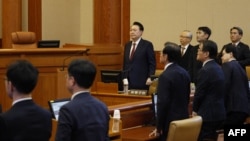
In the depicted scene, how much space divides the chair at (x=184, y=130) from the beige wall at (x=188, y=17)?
621 cm

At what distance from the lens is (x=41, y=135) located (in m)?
3.04

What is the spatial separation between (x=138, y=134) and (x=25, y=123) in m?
2.41

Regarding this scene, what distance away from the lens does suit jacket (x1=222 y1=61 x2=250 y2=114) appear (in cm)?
633

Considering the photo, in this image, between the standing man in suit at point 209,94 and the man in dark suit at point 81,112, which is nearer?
the man in dark suit at point 81,112

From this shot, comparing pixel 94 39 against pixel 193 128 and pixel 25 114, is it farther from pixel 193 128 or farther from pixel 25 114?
pixel 25 114

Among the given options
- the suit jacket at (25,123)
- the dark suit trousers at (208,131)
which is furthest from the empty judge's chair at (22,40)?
the suit jacket at (25,123)

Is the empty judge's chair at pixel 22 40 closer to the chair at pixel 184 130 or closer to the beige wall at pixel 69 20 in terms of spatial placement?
the beige wall at pixel 69 20

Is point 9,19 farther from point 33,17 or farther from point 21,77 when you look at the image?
point 21,77

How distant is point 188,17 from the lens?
1105cm

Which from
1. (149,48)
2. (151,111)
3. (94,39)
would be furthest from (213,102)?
(94,39)

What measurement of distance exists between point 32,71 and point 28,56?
196 inches

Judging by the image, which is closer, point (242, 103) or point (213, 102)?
point (213, 102)

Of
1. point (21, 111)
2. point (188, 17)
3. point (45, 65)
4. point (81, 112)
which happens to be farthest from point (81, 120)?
point (188, 17)

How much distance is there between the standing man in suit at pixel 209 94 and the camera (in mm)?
5504
